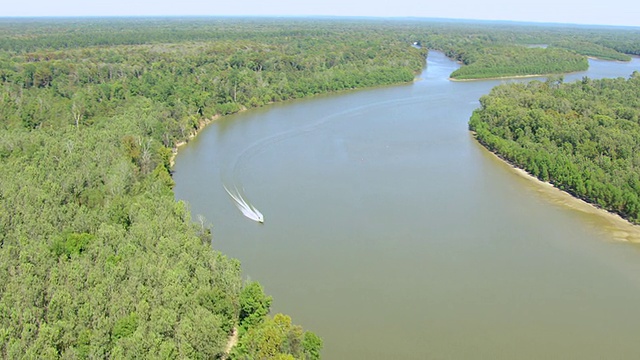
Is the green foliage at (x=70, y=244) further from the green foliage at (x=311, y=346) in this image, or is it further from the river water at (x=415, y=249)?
the green foliage at (x=311, y=346)

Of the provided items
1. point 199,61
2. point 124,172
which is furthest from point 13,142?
point 199,61

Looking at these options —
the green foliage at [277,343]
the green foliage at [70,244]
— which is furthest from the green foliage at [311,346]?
the green foliage at [70,244]

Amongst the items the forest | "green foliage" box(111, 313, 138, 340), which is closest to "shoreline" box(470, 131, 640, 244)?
the forest

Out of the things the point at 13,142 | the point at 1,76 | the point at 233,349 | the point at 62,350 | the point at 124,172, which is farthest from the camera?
the point at 1,76

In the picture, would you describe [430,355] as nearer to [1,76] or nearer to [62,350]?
[62,350]

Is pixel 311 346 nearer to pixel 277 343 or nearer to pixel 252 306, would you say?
pixel 277 343

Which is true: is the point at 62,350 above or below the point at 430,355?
above

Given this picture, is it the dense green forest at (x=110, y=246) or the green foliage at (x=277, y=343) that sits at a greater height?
the dense green forest at (x=110, y=246)
